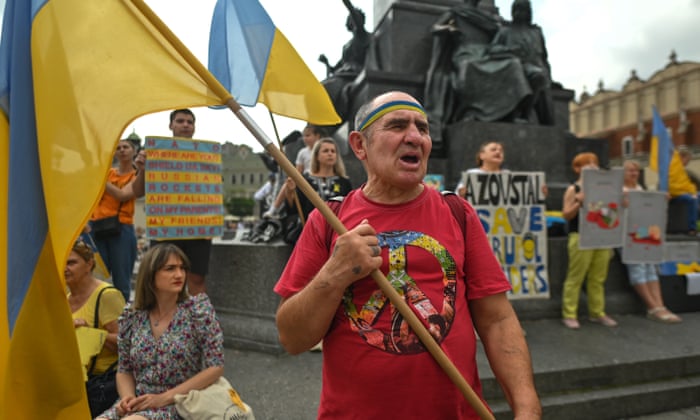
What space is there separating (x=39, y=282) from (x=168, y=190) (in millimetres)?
2475

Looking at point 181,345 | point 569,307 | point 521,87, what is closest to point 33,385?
point 181,345

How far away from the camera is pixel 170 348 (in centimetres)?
258

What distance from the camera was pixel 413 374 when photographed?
4.54 feet

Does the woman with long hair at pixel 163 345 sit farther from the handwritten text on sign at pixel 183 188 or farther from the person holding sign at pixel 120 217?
the person holding sign at pixel 120 217

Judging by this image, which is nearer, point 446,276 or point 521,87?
→ point 446,276

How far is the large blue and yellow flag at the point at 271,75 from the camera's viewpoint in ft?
7.80

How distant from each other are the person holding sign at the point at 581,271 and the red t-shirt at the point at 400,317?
3.84 metres

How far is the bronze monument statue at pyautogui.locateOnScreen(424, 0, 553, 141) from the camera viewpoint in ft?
24.3

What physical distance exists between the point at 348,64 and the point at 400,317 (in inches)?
348

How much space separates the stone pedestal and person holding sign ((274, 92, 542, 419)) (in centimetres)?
287

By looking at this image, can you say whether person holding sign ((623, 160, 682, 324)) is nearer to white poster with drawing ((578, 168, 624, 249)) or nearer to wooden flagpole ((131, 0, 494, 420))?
white poster with drawing ((578, 168, 624, 249))

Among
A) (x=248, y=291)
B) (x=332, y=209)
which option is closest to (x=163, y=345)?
(x=332, y=209)

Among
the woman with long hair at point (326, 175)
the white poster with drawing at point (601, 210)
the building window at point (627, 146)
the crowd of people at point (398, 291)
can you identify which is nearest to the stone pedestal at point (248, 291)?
the woman with long hair at point (326, 175)

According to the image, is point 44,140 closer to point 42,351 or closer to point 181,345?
point 42,351
